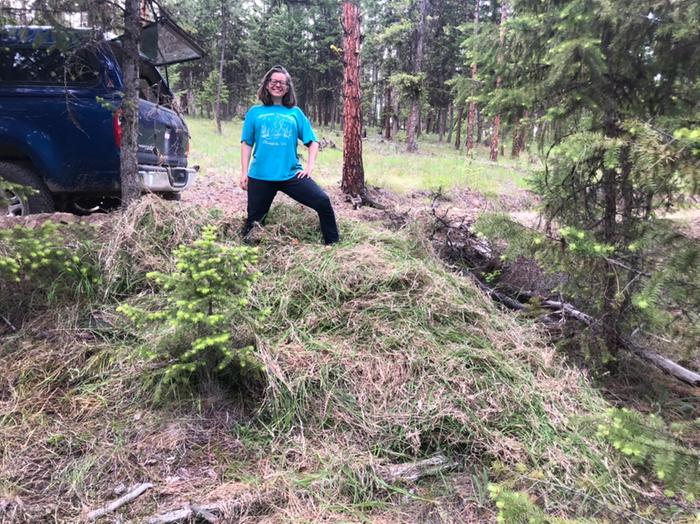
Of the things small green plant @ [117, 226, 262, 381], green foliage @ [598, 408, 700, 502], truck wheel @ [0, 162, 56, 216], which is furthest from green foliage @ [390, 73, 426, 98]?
green foliage @ [598, 408, 700, 502]

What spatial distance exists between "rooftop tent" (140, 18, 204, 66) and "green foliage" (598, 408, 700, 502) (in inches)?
194

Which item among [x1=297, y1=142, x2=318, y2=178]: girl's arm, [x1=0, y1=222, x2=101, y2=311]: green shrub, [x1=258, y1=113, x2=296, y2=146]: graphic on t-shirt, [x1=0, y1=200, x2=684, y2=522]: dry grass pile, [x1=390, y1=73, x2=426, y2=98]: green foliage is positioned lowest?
[x1=0, y1=200, x2=684, y2=522]: dry grass pile

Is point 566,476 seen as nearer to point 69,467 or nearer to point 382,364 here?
point 382,364

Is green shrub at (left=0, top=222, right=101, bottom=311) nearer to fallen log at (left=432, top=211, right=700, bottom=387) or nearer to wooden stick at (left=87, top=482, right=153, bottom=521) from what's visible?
wooden stick at (left=87, top=482, right=153, bottom=521)

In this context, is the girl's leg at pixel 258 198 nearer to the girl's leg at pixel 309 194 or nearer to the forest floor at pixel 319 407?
the girl's leg at pixel 309 194

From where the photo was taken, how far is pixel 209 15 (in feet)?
102

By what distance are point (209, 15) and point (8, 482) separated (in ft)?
115

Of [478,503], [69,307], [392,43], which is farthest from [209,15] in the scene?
[478,503]

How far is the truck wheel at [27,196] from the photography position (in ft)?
15.4

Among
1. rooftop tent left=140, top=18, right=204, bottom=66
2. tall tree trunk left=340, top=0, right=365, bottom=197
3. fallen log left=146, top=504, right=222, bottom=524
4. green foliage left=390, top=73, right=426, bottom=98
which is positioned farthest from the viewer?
green foliage left=390, top=73, right=426, bottom=98

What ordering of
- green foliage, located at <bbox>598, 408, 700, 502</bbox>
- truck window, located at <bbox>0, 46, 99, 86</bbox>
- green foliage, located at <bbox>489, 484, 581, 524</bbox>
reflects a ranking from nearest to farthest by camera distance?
green foliage, located at <bbox>598, 408, 700, 502</bbox> → green foliage, located at <bbox>489, 484, 581, 524</bbox> → truck window, located at <bbox>0, 46, 99, 86</bbox>

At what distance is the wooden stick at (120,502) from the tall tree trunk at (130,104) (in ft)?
9.35

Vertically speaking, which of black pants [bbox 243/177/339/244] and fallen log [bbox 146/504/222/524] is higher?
black pants [bbox 243/177/339/244]

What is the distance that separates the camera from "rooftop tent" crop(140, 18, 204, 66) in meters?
4.43
